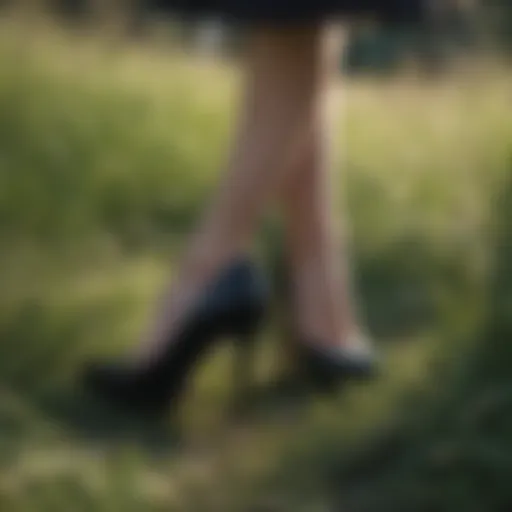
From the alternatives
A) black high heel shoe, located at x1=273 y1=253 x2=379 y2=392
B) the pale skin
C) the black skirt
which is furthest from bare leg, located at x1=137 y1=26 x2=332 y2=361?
black high heel shoe, located at x1=273 y1=253 x2=379 y2=392

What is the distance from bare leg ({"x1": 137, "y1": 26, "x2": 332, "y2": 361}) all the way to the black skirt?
0.34 feet

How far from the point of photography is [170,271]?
2.39 meters

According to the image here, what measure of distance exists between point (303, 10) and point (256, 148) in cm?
21

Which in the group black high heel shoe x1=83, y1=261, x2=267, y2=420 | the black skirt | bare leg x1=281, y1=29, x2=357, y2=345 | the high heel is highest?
the black skirt

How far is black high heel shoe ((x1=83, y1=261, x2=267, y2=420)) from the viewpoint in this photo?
179 cm

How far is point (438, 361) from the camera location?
1.80m

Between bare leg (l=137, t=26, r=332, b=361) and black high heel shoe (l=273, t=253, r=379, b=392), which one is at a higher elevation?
bare leg (l=137, t=26, r=332, b=361)

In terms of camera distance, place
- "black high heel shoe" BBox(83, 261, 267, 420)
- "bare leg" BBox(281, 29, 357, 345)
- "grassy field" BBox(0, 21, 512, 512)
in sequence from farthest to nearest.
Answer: "bare leg" BBox(281, 29, 357, 345), "black high heel shoe" BBox(83, 261, 267, 420), "grassy field" BBox(0, 21, 512, 512)

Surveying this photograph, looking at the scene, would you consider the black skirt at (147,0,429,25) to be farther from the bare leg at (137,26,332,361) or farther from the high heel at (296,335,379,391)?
the high heel at (296,335,379,391)

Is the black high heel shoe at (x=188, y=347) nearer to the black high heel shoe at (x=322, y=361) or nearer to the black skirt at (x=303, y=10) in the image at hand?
the black high heel shoe at (x=322, y=361)

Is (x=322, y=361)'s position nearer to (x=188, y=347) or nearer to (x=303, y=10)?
(x=188, y=347)

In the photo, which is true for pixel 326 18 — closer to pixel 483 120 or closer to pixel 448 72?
pixel 483 120

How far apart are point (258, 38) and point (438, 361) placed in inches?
17.8

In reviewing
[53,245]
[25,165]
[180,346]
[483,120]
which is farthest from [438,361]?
[483,120]
